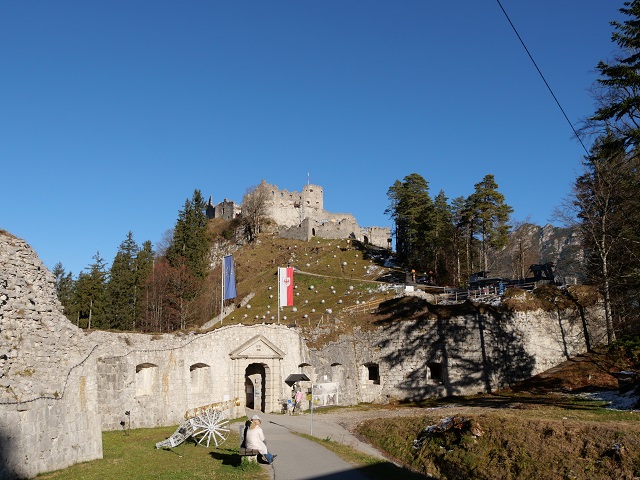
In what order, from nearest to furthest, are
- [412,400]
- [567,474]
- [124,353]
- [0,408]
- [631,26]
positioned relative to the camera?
[0,408], [567,474], [631,26], [124,353], [412,400]

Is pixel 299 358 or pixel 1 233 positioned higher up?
pixel 1 233

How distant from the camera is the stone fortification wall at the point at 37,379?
398 inches

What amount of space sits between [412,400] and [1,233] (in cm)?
2133

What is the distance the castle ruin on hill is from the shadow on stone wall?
42.5m

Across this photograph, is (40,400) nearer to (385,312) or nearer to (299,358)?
(299,358)

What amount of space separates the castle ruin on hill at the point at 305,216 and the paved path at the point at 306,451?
5131cm

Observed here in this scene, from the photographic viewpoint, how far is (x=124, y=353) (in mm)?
20641

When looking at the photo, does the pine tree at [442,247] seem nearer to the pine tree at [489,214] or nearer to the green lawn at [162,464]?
the pine tree at [489,214]

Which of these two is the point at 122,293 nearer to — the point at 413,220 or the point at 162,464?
the point at 413,220

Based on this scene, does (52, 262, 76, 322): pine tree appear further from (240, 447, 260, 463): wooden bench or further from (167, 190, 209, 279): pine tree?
(240, 447, 260, 463): wooden bench

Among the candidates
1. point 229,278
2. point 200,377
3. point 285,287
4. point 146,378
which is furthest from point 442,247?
point 146,378

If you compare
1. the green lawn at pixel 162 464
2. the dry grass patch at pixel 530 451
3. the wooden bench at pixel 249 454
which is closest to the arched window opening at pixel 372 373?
the dry grass patch at pixel 530 451

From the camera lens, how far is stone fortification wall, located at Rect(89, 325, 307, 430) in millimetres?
20125

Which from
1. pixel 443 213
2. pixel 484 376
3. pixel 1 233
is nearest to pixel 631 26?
pixel 484 376
